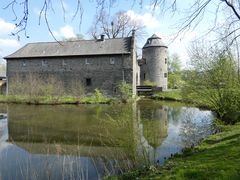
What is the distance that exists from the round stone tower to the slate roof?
268 inches

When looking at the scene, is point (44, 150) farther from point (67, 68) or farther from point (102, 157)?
point (67, 68)

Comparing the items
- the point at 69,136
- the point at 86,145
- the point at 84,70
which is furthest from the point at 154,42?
the point at 86,145

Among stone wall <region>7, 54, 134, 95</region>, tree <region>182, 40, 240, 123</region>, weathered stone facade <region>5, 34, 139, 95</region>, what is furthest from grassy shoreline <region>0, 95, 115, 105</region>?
tree <region>182, 40, 240, 123</region>

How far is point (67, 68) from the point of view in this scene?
1225 inches

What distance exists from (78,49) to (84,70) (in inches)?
114

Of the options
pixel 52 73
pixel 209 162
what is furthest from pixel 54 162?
pixel 52 73

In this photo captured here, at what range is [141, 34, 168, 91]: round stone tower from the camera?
3672 centimetres

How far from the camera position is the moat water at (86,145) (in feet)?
19.9

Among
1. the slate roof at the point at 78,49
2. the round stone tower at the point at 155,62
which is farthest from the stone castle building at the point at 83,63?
the round stone tower at the point at 155,62

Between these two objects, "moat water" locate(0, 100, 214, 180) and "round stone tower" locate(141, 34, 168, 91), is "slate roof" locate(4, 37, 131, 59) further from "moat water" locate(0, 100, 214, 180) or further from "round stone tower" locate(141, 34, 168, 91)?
"moat water" locate(0, 100, 214, 180)

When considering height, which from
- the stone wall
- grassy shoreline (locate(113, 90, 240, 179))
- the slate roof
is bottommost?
grassy shoreline (locate(113, 90, 240, 179))

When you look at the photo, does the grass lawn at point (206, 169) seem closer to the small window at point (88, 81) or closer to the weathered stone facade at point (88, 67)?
the weathered stone facade at point (88, 67)

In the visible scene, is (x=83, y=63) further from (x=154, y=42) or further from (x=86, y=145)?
(x=86, y=145)

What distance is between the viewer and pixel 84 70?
30.6 m
